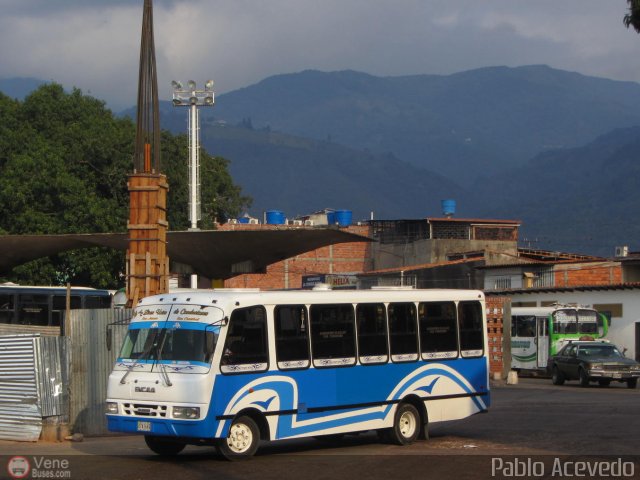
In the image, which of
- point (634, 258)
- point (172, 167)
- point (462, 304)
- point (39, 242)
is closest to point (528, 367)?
point (634, 258)

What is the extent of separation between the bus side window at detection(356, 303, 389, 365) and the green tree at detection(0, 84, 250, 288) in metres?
33.0

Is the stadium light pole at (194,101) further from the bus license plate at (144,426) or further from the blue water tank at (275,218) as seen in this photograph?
the blue water tank at (275,218)

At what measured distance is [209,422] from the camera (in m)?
15.6

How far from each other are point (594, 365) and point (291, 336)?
2340 centimetres

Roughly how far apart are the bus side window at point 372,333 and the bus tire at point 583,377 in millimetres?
21680

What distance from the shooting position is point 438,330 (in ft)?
64.2

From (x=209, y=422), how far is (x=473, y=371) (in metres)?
6.17

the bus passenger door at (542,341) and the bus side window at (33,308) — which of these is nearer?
the bus side window at (33,308)

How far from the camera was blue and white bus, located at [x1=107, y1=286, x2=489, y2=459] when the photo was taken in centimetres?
1591

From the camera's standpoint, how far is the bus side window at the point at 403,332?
1873 centimetres

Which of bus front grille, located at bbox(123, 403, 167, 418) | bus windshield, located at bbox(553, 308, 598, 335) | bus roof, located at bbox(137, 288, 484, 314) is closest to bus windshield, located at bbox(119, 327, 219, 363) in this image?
bus roof, located at bbox(137, 288, 484, 314)

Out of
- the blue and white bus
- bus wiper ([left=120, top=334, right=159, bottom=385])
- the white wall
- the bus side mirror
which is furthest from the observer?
the white wall

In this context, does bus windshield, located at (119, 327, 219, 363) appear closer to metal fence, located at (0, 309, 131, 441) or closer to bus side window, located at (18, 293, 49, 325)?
metal fence, located at (0, 309, 131, 441)

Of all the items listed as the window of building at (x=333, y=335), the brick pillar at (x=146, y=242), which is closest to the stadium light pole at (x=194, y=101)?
the brick pillar at (x=146, y=242)
